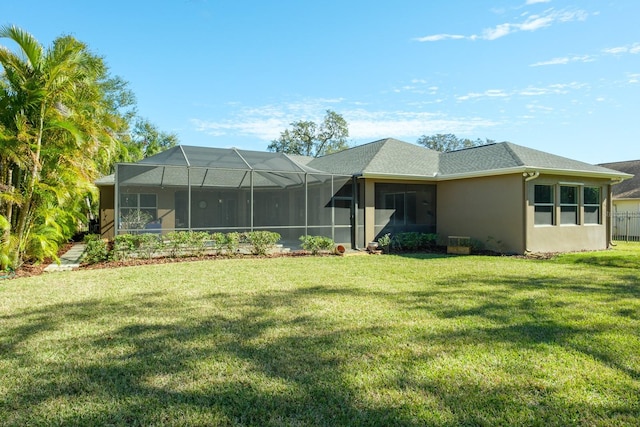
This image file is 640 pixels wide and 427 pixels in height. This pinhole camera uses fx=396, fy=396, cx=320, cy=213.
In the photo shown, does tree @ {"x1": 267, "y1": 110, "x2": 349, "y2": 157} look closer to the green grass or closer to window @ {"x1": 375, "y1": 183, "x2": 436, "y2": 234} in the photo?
A: window @ {"x1": 375, "y1": 183, "x2": 436, "y2": 234}

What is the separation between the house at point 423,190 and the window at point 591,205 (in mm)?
36

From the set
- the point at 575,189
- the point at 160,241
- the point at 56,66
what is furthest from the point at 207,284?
the point at 575,189

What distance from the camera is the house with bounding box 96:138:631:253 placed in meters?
12.3

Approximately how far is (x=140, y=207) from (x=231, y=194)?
14.5ft

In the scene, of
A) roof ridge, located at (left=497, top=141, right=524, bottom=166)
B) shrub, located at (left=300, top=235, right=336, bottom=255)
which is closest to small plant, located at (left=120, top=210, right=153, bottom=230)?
shrub, located at (left=300, top=235, right=336, bottom=255)

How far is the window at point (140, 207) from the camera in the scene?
16025 millimetres

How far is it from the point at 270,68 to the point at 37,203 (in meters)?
15.3

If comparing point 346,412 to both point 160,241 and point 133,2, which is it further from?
point 133,2

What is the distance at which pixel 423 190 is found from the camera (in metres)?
14.8

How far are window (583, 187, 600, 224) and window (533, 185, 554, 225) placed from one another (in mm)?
1948

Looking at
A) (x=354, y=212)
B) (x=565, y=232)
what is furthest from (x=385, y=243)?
(x=565, y=232)

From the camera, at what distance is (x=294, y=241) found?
56.6 feet

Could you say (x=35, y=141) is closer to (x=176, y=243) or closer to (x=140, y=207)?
(x=176, y=243)

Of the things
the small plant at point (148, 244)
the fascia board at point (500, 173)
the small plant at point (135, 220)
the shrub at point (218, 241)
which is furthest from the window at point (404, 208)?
the small plant at point (135, 220)
